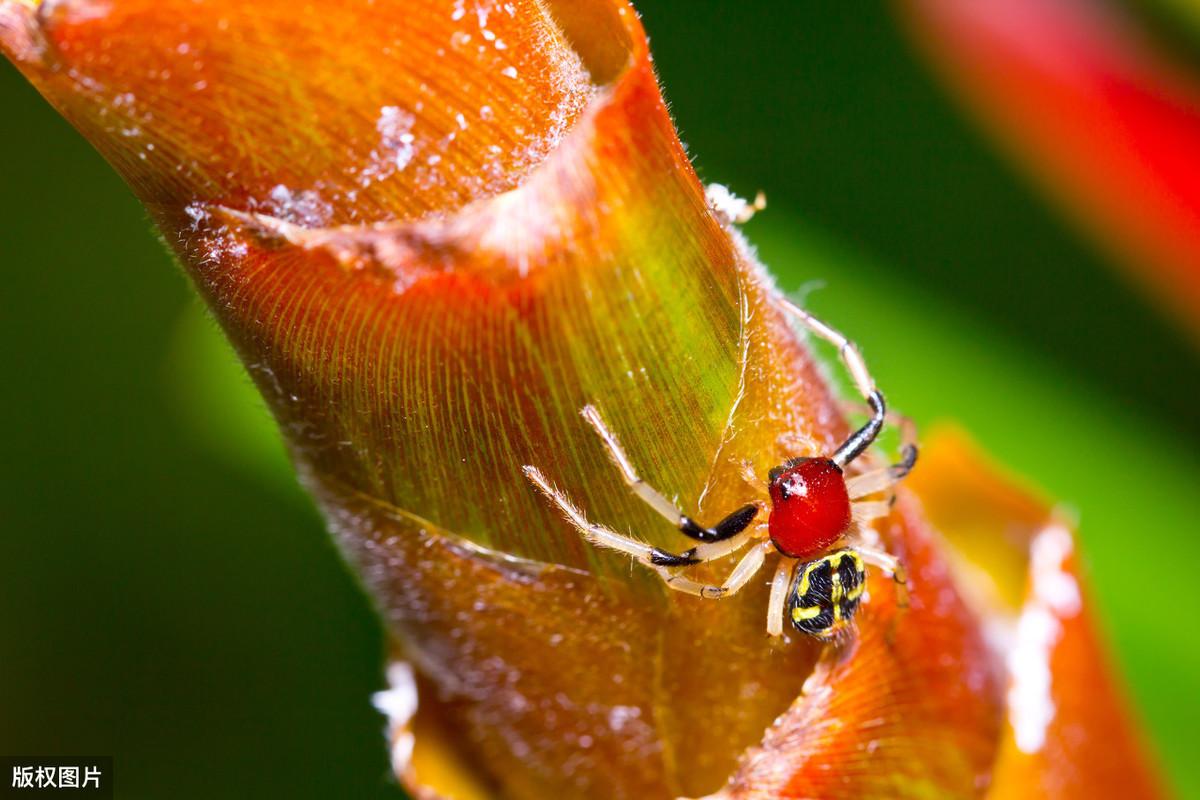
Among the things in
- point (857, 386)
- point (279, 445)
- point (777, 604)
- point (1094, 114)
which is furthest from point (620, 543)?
point (1094, 114)

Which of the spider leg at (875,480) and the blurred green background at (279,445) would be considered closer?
the spider leg at (875,480)

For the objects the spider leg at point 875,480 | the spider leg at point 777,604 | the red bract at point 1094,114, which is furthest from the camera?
the red bract at point 1094,114

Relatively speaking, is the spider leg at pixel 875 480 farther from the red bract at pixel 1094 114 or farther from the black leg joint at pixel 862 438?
the red bract at pixel 1094 114

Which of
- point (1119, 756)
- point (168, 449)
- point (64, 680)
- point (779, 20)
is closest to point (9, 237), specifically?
point (168, 449)

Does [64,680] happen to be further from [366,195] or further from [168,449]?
[366,195]

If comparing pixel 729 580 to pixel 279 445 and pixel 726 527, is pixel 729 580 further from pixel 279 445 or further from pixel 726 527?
pixel 279 445

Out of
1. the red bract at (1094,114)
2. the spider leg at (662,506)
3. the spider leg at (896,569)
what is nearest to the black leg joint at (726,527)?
the spider leg at (662,506)
